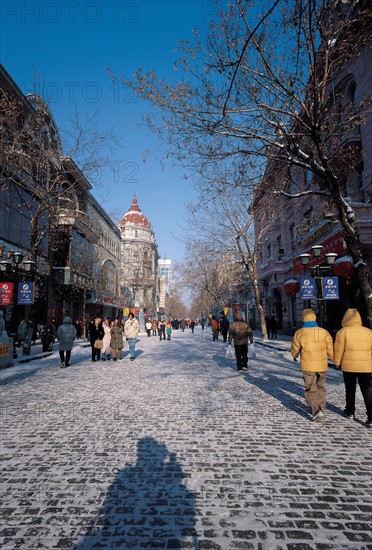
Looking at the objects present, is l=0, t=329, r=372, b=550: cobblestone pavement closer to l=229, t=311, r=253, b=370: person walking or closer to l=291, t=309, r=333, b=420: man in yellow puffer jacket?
l=291, t=309, r=333, b=420: man in yellow puffer jacket

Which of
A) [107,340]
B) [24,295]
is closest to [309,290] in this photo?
[107,340]

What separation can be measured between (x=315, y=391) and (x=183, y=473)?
2933mm

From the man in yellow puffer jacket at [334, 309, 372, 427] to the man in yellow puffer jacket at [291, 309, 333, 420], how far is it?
8.0 inches

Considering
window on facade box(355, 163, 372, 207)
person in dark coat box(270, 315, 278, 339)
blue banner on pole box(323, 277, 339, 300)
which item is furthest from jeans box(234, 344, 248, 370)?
person in dark coat box(270, 315, 278, 339)

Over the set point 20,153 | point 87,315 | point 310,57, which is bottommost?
point 87,315

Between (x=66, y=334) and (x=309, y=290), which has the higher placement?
(x=309, y=290)

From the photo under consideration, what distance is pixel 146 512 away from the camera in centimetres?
288

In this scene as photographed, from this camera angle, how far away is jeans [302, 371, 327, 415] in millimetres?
5562

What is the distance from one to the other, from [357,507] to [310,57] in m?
7.40

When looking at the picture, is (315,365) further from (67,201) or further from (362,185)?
(67,201)

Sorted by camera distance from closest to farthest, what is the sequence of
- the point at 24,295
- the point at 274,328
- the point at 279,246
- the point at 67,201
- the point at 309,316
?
1. the point at 309,316
2. the point at 24,295
3. the point at 67,201
4. the point at 274,328
5. the point at 279,246

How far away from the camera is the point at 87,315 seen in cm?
3722

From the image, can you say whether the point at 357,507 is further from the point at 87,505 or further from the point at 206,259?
the point at 206,259

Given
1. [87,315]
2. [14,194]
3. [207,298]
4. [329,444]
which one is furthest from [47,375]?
[207,298]
